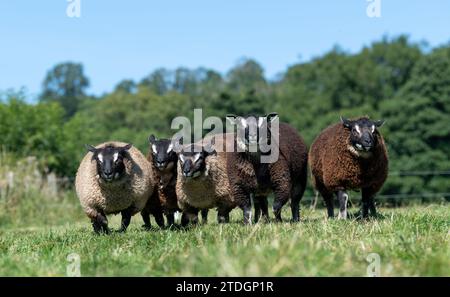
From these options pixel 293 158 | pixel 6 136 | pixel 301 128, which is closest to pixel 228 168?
pixel 293 158

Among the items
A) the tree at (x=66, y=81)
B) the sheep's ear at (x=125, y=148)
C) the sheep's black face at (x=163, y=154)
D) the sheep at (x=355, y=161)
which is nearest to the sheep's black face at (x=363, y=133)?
the sheep at (x=355, y=161)

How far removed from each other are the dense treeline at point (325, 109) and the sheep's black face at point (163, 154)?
16398mm

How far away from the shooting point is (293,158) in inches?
485

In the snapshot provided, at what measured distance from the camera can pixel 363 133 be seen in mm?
10914

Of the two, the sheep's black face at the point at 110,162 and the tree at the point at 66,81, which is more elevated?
the tree at the point at 66,81

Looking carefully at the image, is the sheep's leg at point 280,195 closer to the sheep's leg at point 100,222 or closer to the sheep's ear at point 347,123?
the sheep's ear at point 347,123

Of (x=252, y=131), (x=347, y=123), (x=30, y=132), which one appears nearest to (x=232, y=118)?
(x=252, y=131)

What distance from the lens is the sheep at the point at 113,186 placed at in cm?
1080

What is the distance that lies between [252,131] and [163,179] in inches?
85.4

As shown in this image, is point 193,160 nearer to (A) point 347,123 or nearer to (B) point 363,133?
(A) point 347,123

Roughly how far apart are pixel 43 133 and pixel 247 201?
22693 mm

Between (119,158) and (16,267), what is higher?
(119,158)

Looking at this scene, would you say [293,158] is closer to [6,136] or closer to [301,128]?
[6,136]

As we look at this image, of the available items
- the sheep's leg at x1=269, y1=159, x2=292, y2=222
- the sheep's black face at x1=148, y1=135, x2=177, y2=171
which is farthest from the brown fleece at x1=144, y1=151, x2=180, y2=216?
the sheep's leg at x1=269, y1=159, x2=292, y2=222
